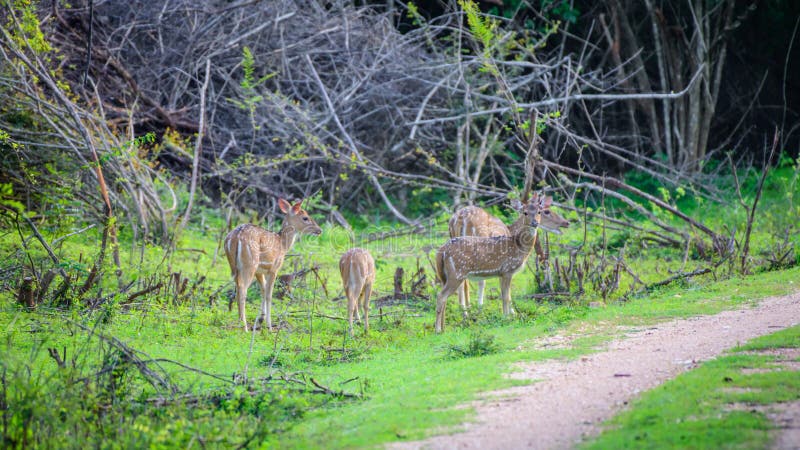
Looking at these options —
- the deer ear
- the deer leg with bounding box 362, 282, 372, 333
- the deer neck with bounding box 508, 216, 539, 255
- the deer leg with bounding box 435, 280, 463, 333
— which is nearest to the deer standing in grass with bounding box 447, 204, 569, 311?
the deer neck with bounding box 508, 216, 539, 255

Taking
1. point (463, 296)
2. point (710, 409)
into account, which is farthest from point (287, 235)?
point (710, 409)

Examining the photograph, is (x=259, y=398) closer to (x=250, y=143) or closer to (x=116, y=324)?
(x=116, y=324)

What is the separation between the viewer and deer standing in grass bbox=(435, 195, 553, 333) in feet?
38.3

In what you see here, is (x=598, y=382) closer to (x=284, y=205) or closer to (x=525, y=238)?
(x=525, y=238)

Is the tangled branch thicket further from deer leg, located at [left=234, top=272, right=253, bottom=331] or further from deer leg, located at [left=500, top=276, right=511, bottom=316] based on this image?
deer leg, located at [left=234, top=272, right=253, bottom=331]

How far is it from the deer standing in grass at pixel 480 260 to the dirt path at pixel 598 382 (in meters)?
2.51

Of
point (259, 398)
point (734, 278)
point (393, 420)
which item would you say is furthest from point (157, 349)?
point (734, 278)

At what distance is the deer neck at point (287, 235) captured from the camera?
13.2 m

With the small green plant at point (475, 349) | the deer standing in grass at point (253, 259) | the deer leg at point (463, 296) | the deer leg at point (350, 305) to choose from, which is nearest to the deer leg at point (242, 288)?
the deer standing in grass at point (253, 259)

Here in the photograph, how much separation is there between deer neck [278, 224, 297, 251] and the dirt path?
5.42 m

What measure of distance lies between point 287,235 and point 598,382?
258 inches

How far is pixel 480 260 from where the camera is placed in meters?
11.9

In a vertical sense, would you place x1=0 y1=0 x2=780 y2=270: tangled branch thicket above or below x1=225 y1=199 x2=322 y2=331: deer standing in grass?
above

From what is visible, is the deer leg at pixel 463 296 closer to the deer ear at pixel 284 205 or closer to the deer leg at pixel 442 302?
the deer leg at pixel 442 302
